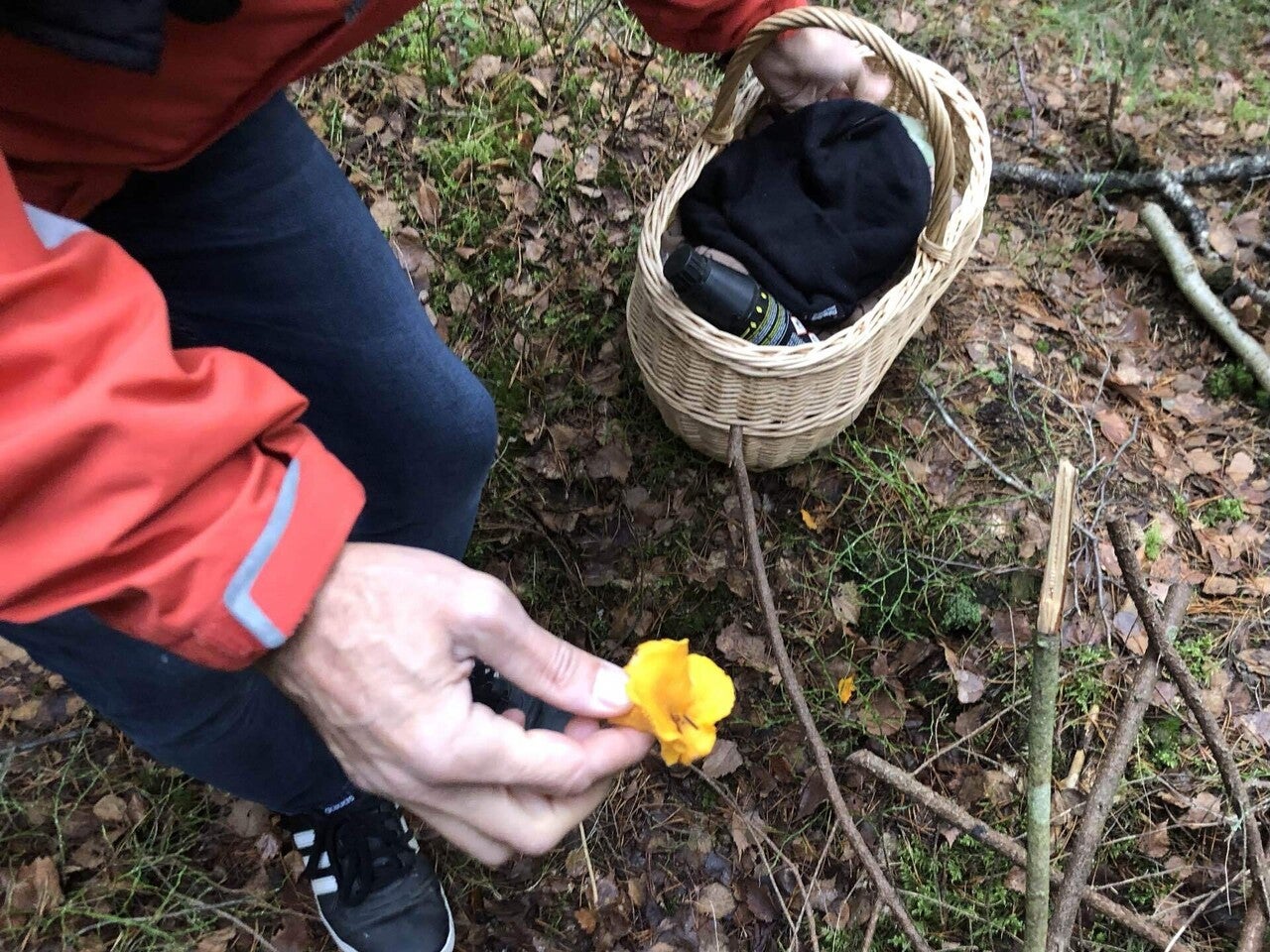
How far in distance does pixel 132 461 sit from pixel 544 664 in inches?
21.6

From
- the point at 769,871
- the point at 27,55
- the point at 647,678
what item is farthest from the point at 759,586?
the point at 769,871

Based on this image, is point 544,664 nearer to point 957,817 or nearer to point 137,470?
point 137,470

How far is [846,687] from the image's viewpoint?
8.45ft

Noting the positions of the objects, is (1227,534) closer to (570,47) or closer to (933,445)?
(933,445)

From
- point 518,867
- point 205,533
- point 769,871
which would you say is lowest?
point 518,867

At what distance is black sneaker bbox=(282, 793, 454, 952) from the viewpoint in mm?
2240

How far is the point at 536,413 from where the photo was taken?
2.87 metres

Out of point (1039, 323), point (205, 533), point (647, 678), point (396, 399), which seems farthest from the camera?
point (1039, 323)

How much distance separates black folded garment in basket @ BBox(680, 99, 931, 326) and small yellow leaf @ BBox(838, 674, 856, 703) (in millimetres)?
1154

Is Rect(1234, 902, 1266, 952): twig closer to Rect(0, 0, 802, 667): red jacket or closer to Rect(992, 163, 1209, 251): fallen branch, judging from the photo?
Rect(0, 0, 802, 667): red jacket

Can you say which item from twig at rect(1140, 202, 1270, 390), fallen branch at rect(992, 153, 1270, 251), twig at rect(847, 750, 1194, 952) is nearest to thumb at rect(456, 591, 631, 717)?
twig at rect(847, 750, 1194, 952)

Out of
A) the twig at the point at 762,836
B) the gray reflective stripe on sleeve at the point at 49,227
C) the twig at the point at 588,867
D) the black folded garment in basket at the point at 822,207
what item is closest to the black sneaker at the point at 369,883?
the twig at the point at 588,867

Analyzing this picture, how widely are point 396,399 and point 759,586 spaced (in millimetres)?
824

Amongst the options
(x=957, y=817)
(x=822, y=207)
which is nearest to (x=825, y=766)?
(x=957, y=817)
